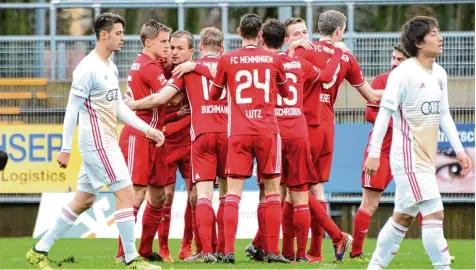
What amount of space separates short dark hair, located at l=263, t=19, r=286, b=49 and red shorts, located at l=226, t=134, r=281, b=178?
92cm

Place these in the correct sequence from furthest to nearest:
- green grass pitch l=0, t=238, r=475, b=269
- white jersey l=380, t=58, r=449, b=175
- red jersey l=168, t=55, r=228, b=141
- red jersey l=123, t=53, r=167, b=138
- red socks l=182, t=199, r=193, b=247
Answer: red socks l=182, t=199, r=193, b=247, red jersey l=123, t=53, r=167, b=138, red jersey l=168, t=55, r=228, b=141, green grass pitch l=0, t=238, r=475, b=269, white jersey l=380, t=58, r=449, b=175

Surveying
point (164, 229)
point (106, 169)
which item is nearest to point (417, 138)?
point (106, 169)

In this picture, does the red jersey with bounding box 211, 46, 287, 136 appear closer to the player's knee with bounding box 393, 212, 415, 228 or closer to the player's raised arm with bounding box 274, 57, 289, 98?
the player's raised arm with bounding box 274, 57, 289, 98

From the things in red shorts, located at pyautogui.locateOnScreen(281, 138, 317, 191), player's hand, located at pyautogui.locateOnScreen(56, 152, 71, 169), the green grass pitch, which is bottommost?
the green grass pitch

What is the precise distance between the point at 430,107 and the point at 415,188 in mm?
648

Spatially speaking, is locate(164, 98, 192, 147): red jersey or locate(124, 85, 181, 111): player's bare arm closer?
locate(124, 85, 181, 111): player's bare arm

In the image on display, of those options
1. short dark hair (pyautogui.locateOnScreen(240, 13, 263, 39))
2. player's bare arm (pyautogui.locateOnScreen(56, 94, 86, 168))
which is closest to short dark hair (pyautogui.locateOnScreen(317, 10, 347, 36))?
short dark hair (pyautogui.locateOnScreen(240, 13, 263, 39))

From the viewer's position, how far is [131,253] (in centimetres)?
1054

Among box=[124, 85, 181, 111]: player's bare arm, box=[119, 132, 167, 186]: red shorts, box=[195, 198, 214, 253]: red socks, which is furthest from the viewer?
box=[119, 132, 167, 186]: red shorts

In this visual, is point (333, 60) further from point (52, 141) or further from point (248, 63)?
point (52, 141)

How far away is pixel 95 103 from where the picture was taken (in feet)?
34.8

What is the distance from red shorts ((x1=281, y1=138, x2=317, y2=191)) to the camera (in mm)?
11789

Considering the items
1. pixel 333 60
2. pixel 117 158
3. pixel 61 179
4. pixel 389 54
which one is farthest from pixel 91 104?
pixel 389 54

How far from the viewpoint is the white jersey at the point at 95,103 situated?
414 inches
